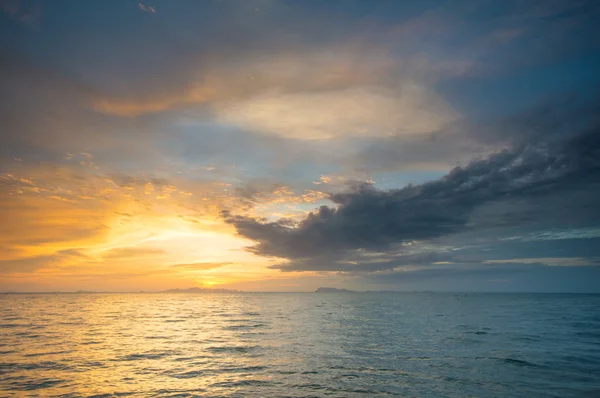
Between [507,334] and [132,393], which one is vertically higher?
[132,393]

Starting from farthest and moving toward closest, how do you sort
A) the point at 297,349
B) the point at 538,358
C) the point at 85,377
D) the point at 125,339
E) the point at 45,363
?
the point at 125,339, the point at 297,349, the point at 538,358, the point at 45,363, the point at 85,377

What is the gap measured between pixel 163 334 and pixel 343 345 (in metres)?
27.4

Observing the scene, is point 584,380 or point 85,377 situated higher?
point 85,377

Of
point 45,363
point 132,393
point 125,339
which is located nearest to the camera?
point 132,393

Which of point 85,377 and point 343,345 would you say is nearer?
point 85,377

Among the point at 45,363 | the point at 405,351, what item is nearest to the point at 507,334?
the point at 405,351

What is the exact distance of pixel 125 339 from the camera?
43969 mm

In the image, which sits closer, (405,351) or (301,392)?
(301,392)

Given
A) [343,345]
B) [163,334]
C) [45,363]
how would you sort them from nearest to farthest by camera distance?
1. [45,363]
2. [343,345]
3. [163,334]

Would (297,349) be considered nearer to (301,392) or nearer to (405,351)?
(405,351)

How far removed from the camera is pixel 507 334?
5044 cm

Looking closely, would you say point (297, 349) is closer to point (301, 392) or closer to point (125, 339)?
point (301, 392)

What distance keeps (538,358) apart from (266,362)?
25.9 metres

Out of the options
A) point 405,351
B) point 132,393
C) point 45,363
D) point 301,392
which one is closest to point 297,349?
point 405,351
